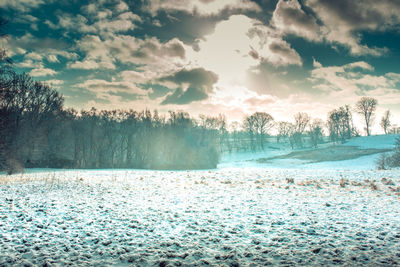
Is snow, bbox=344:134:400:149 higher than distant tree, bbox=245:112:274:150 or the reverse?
the reverse

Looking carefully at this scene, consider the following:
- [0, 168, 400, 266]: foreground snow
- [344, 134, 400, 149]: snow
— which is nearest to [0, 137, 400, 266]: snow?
[0, 168, 400, 266]: foreground snow

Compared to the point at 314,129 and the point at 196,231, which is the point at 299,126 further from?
the point at 196,231

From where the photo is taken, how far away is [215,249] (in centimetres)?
512

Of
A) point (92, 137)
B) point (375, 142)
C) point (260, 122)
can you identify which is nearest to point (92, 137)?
point (92, 137)

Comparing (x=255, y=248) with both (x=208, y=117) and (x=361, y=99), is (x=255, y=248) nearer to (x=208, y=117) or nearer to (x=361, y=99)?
(x=208, y=117)

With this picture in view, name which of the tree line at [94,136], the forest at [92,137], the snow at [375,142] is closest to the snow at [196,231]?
the forest at [92,137]

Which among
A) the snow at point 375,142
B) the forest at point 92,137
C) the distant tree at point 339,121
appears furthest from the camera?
the distant tree at point 339,121

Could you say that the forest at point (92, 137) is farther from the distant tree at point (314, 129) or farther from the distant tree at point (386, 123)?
the distant tree at point (386, 123)

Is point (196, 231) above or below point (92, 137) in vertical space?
below

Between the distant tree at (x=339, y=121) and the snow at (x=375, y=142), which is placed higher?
the distant tree at (x=339, y=121)

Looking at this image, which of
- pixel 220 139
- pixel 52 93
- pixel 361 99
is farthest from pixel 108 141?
pixel 361 99

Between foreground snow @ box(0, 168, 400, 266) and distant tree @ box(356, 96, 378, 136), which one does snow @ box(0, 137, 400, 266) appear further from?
distant tree @ box(356, 96, 378, 136)

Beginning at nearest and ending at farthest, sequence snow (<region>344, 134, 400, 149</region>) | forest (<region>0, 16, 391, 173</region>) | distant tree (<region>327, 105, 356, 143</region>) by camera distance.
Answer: forest (<region>0, 16, 391, 173</region>) < snow (<region>344, 134, 400, 149</region>) < distant tree (<region>327, 105, 356, 143</region>)

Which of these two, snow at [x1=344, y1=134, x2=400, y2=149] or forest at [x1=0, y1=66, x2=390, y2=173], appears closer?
forest at [x1=0, y1=66, x2=390, y2=173]
